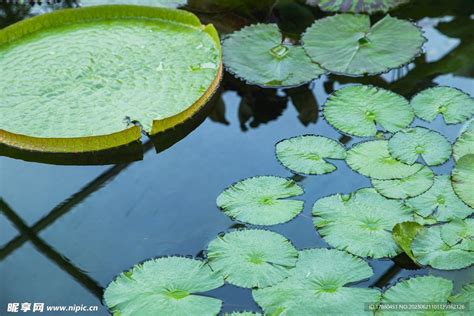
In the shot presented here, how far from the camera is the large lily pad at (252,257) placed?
1735mm

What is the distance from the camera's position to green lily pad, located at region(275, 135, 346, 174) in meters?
2.06

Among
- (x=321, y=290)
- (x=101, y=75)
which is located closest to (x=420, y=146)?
(x=321, y=290)

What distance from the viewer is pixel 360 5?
2721 millimetres

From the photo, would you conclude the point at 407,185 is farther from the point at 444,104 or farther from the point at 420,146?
the point at 444,104

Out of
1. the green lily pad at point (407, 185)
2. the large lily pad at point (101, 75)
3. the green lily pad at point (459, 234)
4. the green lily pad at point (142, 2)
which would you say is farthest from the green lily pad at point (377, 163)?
the green lily pad at point (142, 2)

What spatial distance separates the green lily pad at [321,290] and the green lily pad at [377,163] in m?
0.32

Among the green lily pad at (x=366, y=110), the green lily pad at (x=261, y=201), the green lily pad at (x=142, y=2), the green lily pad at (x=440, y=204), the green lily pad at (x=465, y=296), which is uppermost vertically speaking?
the green lily pad at (x=142, y=2)

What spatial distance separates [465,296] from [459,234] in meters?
0.17

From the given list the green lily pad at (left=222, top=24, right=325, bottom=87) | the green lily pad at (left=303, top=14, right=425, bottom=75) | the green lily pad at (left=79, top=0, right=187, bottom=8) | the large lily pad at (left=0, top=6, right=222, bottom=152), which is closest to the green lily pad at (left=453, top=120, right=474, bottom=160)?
the green lily pad at (left=303, top=14, right=425, bottom=75)

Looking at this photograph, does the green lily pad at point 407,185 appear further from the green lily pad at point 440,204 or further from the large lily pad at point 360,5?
the large lily pad at point 360,5

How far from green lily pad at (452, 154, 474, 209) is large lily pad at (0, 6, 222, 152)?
0.76 meters

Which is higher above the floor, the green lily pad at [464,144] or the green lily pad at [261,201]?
the green lily pad at [261,201]

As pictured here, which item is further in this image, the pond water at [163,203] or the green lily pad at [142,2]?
the green lily pad at [142,2]

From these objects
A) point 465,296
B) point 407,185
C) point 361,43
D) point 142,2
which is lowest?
point 465,296
